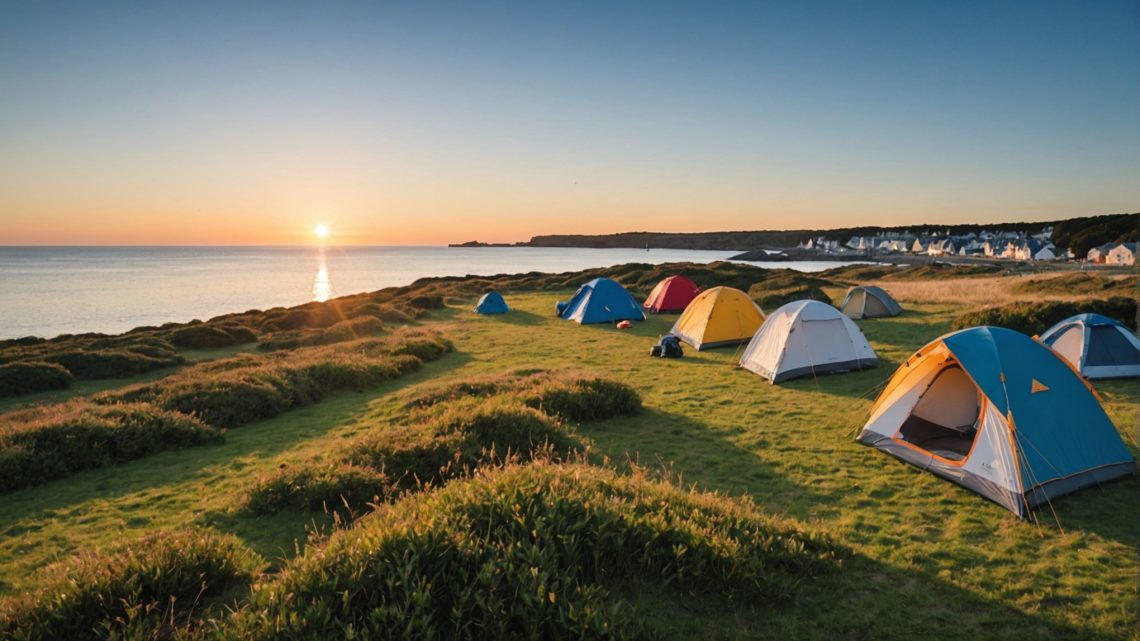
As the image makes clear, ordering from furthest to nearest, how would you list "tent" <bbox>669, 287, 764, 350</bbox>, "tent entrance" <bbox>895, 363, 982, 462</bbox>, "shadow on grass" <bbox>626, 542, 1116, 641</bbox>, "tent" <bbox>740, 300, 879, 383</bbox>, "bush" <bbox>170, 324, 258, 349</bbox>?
"bush" <bbox>170, 324, 258, 349</bbox>
"tent" <bbox>669, 287, 764, 350</bbox>
"tent" <bbox>740, 300, 879, 383</bbox>
"tent entrance" <bbox>895, 363, 982, 462</bbox>
"shadow on grass" <bbox>626, 542, 1116, 641</bbox>

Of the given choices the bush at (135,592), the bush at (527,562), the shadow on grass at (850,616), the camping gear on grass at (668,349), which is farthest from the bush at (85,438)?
the camping gear on grass at (668,349)

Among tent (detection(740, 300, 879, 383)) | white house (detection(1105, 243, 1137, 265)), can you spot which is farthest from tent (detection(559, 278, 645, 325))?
white house (detection(1105, 243, 1137, 265))

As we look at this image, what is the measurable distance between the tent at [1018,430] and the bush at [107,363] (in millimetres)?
23616

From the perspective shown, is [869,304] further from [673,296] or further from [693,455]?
[693,455]

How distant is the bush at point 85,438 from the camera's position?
8.71 m

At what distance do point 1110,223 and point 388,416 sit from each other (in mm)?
124057

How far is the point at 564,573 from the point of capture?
432cm

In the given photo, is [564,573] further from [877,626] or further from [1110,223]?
[1110,223]

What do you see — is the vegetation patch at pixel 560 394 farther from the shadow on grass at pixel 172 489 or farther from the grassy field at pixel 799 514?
the shadow on grass at pixel 172 489

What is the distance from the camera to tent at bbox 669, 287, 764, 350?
19078 mm

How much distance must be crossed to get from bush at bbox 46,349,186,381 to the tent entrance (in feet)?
78.1

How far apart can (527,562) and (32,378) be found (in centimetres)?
2131

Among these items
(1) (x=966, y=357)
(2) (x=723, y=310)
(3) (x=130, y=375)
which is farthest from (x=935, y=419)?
(3) (x=130, y=375)

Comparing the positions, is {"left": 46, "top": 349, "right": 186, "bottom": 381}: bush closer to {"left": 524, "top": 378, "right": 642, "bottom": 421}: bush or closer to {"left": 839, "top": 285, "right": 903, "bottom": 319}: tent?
{"left": 524, "top": 378, "right": 642, "bottom": 421}: bush
